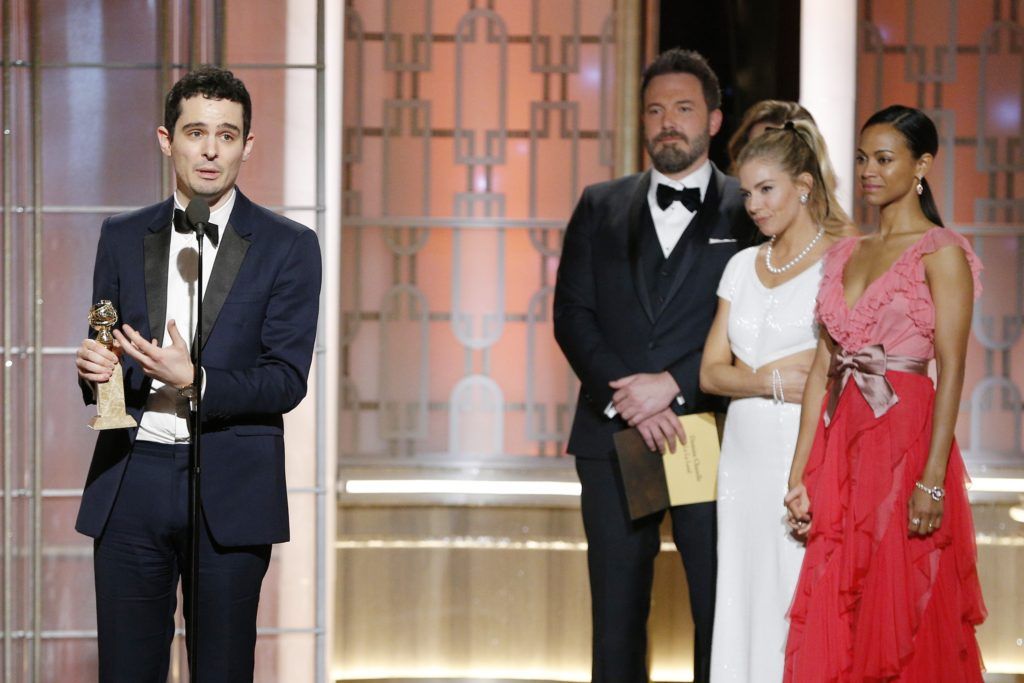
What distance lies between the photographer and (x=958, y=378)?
2553 millimetres

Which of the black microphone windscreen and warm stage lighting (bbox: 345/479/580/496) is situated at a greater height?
the black microphone windscreen

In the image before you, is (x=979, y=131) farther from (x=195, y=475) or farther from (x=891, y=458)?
(x=195, y=475)

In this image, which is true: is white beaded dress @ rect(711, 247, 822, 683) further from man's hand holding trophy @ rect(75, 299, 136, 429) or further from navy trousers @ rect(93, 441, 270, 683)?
man's hand holding trophy @ rect(75, 299, 136, 429)

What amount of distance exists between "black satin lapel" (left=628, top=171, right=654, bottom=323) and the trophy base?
4.61ft

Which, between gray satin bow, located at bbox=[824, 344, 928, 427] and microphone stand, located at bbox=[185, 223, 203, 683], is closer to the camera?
microphone stand, located at bbox=[185, 223, 203, 683]

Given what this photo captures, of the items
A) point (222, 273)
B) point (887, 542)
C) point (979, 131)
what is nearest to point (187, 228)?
point (222, 273)

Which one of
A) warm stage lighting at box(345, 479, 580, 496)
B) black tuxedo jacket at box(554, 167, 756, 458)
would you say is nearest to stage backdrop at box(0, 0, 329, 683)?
warm stage lighting at box(345, 479, 580, 496)

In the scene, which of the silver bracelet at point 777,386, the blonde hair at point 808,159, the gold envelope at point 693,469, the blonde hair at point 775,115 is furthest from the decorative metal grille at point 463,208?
the silver bracelet at point 777,386

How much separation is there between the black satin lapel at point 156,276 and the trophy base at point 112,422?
19cm

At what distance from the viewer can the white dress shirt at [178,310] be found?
2.35m

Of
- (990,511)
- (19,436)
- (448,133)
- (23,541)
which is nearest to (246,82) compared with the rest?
(448,133)

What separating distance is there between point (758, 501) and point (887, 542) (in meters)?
0.36

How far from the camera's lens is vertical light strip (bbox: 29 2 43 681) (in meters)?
3.54

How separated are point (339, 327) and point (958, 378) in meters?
2.29
